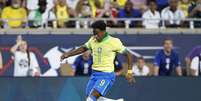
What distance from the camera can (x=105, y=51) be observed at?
13.8 m

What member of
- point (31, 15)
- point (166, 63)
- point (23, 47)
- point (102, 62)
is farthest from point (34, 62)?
point (102, 62)

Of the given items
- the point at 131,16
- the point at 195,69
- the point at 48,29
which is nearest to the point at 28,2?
the point at 48,29

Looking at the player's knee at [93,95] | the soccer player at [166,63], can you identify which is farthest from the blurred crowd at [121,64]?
the player's knee at [93,95]

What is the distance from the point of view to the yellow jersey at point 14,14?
20453mm

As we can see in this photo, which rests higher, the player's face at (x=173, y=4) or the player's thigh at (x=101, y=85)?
the player's face at (x=173, y=4)

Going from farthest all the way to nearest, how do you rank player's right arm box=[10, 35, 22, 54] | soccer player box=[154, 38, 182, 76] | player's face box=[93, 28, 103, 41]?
player's right arm box=[10, 35, 22, 54], soccer player box=[154, 38, 182, 76], player's face box=[93, 28, 103, 41]

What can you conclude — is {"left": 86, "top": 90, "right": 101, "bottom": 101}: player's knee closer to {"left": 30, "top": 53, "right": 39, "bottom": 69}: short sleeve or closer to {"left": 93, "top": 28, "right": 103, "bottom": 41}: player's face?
{"left": 93, "top": 28, "right": 103, "bottom": 41}: player's face

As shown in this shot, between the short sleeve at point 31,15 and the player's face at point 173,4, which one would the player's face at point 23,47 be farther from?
the player's face at point 173,4

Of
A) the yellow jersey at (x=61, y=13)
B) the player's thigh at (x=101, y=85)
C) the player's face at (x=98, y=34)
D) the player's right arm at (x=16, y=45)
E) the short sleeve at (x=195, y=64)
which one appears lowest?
the short sleeve at (x=195, y=64)

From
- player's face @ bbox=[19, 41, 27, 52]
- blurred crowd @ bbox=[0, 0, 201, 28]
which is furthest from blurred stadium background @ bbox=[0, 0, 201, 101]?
player's face @ bbox=[19, 41, 27, 52]

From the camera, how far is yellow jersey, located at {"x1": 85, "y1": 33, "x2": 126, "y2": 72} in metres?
13.8

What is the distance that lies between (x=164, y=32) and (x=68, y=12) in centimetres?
262

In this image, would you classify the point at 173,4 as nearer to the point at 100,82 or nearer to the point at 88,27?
the point at 88,27

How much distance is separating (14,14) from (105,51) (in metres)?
7.16
